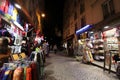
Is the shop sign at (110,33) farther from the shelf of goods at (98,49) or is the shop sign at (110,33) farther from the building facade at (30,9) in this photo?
Answer: the building facade at (30,9)

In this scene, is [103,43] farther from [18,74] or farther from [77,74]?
[18,74]

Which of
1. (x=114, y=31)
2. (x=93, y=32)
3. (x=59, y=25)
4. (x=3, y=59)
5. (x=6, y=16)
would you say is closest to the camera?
(x=3, y=59)

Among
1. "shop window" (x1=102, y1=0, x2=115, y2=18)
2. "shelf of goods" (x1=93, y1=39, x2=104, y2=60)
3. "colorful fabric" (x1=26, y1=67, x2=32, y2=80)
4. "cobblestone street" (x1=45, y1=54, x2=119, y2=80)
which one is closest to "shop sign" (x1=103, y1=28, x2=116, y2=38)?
"shelf of goods" (x1=93, y1=39, x2=104, y2=60)

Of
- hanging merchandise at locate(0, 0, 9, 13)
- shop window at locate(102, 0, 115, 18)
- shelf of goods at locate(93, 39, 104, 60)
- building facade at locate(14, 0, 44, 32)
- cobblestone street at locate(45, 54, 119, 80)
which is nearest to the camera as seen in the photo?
hanging merchandise at locate(0, 0, 9, 13)

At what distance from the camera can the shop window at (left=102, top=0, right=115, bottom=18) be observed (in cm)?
1274

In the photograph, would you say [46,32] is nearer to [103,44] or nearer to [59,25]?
[59,25]

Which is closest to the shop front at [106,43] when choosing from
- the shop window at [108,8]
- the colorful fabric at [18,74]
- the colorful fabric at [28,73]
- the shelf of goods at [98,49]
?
the shelf of goods at [98,49]

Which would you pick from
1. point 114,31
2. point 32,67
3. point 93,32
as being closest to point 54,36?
point 93,32

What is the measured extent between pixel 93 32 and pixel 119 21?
213 inches

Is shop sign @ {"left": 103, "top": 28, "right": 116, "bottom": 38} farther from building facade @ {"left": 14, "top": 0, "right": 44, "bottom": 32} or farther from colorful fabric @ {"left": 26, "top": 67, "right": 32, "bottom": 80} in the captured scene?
colorful fabric @ {"left": 26, "top": 67, "right": 32, "bottom": 80}

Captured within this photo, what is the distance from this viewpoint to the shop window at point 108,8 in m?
12.7

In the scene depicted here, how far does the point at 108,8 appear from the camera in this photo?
13273mm

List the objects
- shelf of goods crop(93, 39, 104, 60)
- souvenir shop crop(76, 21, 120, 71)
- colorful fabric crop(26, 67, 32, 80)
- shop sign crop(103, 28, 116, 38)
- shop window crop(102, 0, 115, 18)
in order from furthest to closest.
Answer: shelf of goods crop(93, 39, 104, 60)
shop window crop(102, 0, 115, 18)
shop sign crop(103, 28, 116, 38)
souvenir shop crop(76, 21, 120, 71)
colorful fabric crop(26, 67, 32, 80)

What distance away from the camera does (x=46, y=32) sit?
51.7 m
